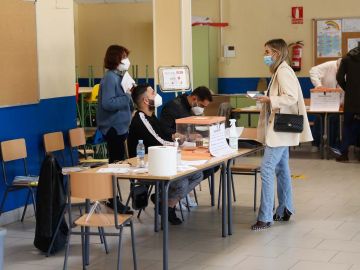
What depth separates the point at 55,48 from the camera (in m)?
6.82

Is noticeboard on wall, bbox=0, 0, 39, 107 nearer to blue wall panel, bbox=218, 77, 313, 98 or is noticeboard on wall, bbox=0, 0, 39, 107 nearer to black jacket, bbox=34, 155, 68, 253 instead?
black jacket, bbox=34, 155, 68, 253

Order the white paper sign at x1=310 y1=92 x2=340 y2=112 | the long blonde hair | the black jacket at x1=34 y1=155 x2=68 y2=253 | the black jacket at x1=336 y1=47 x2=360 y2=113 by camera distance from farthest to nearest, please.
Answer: the white paper sign at x1=310 y1=92 x2=340 y2=112 → the black jacket at x1=336 y1=47 x2=360 y2=113 → the long blonde hair → the black jacket at x1=34 y1=155 x2=68 y2=253

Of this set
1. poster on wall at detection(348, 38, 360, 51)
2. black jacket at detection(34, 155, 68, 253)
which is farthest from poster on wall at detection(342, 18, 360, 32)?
black jacket at detection(34, 155, 68, 253)

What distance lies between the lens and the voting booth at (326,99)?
31.6 feet

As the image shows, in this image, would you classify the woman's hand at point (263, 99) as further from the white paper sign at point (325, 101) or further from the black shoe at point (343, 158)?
the white paper sign at point (325, 101)

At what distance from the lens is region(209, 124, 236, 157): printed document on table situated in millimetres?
5530

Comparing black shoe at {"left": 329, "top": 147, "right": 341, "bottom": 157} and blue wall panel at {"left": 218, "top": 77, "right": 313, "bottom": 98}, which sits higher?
blue wall panel at {"left": 218, "top": 77, "right": 313, "bottom": 98}

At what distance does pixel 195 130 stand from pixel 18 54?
5.81ft

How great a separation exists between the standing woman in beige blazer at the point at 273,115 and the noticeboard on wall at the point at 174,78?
78.1 inches

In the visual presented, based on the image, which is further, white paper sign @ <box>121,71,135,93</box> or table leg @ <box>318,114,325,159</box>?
table leg @ <box>318,114,325,159</box>

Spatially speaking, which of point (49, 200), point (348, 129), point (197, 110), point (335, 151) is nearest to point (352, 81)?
point (348, 129)

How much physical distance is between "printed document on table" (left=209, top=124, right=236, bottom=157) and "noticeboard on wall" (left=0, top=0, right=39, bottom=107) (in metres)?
1.86

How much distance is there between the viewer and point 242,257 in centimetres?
504

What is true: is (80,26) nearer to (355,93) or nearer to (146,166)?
(355,93)
